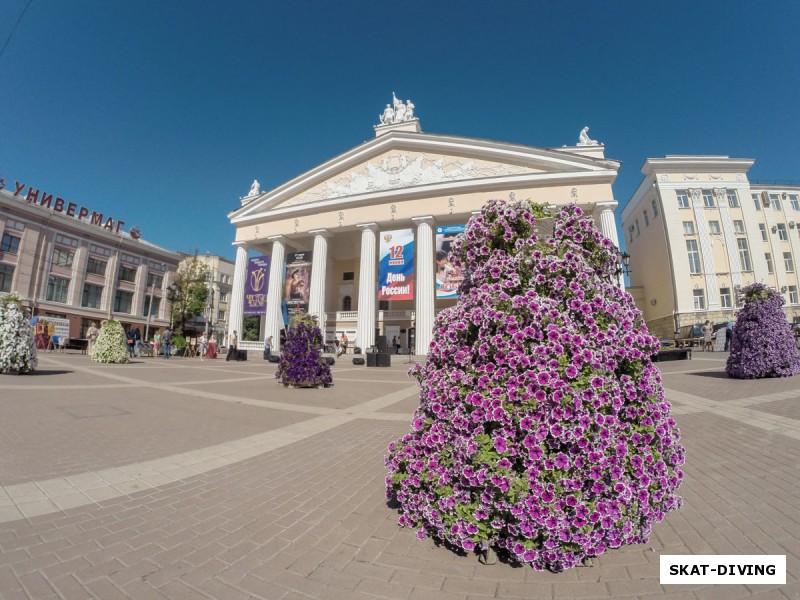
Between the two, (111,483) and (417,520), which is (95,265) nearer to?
(111,483)

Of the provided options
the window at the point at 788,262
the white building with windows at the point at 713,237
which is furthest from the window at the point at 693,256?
the window at the point at 788,262

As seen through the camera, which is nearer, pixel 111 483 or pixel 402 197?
pixel 111 483

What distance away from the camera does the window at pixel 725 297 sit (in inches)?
1231

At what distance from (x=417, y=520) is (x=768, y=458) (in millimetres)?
4069

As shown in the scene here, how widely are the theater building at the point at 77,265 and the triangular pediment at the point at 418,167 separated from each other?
21697 mm

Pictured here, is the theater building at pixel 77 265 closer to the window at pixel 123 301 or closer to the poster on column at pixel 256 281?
the window at pixel 123 301

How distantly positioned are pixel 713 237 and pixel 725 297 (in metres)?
6.06

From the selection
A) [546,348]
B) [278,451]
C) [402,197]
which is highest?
[402,197]

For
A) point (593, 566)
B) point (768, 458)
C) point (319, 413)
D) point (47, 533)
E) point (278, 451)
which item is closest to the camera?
point (593, 566)

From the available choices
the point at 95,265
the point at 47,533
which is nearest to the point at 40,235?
the point at 95,265

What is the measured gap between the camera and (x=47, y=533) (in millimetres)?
2312

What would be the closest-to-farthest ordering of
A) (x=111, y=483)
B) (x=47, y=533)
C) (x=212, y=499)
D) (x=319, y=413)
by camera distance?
(x=47, y=533) → (x=212, y=499) → (x=111, y=483) → (x=319, y=413)

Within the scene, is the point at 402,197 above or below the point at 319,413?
above

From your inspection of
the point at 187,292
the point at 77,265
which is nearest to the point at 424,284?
the point at 187,292
